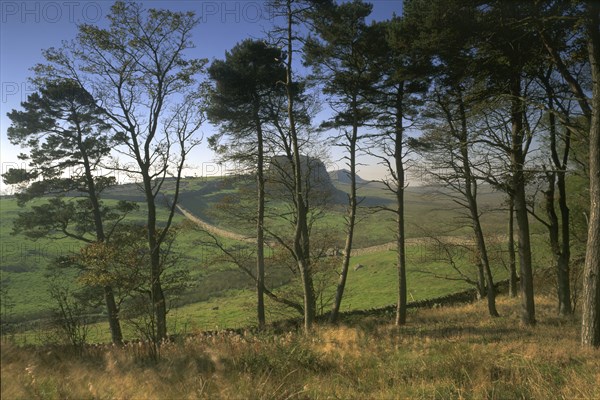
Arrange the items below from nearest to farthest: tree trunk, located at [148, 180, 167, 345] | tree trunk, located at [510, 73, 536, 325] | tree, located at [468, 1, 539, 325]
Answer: tree, located at [468, 1, 539, 325] < tree trunk, located at [510, 73, 536, 325] < tree trunk, located at [148, 180, 167, 345]

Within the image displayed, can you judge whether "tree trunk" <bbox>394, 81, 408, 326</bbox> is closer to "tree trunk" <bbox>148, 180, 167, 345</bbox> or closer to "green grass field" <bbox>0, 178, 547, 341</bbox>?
"green grass field" <bbox>0, 178, 547, 341</bbox>

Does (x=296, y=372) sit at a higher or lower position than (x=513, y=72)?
lower

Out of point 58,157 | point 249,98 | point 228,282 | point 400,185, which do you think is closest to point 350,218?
point 400,185

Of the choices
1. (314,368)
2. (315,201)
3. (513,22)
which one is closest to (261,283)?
(315,201)

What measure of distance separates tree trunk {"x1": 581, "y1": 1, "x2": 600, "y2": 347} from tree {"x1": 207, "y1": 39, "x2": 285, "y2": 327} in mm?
8955

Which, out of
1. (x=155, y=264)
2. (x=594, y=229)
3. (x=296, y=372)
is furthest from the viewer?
(x=155, y=264)

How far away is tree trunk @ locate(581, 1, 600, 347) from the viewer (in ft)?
24.1

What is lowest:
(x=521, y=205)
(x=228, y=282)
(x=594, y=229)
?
(x=228, y=282)

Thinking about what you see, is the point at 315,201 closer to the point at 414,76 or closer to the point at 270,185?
the point at 270,185

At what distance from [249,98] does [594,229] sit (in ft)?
38.9

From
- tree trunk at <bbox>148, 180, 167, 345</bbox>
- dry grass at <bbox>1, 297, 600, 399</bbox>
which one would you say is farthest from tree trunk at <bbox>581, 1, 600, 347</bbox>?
tree trunk at <bbox>148, 180, 167, 345</bbox>

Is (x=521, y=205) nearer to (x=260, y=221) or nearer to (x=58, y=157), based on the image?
(x=260, y=221)

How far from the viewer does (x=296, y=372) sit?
564 cm

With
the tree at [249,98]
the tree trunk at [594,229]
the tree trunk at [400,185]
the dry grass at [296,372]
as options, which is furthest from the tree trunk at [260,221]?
the tree trunk at [594,229]
